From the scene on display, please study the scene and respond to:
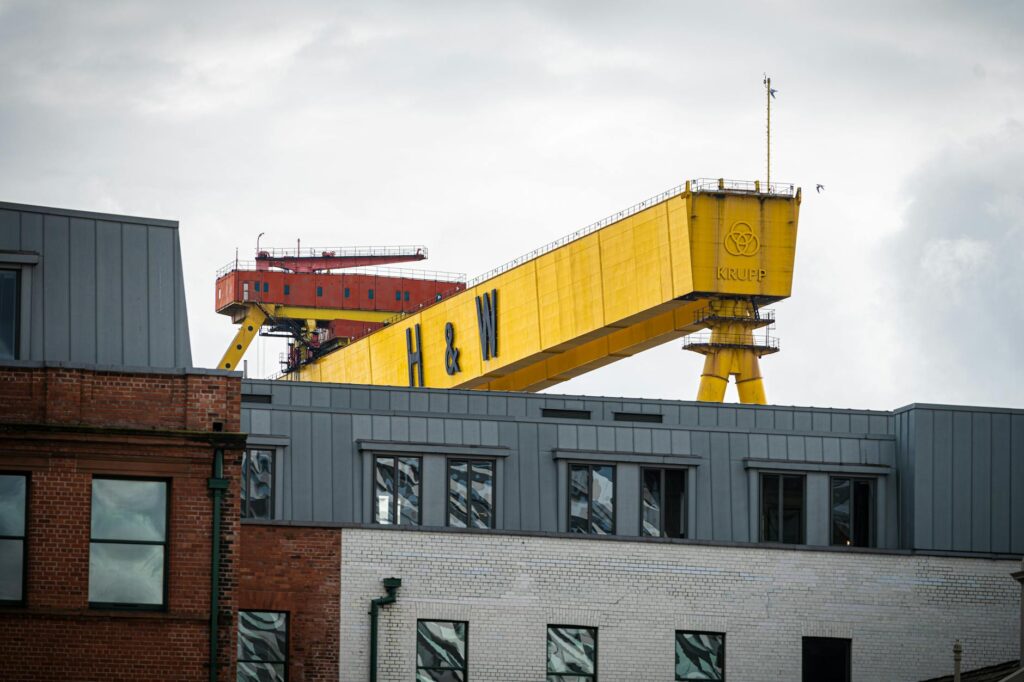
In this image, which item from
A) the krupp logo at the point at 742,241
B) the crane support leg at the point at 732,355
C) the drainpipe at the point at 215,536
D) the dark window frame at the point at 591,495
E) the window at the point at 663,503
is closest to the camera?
the drainpipe at the point at 215,536

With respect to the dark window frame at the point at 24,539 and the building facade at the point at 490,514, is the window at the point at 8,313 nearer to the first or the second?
the building facade at the point at 490,514

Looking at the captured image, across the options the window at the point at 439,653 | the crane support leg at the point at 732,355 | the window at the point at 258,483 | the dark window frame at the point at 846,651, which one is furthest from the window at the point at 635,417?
the crane support leg at the point at 732,355

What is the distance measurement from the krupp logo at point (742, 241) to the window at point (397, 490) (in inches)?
990

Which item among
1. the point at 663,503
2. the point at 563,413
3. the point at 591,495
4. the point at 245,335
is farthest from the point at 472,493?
the point at 245,335

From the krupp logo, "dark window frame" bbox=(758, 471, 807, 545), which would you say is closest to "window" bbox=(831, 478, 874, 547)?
"dark window frame" bbox=(758, 471, 807, 545)

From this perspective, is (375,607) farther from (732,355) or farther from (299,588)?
(732,355)

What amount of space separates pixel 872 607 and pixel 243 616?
39.3 ft

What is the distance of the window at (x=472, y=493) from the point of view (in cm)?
4031

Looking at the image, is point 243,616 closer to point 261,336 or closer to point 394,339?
point 394,339

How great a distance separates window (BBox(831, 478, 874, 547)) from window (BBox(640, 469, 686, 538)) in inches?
122

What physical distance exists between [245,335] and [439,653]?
72.2 metres

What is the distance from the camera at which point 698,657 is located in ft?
132

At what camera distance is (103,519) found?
32.8 m

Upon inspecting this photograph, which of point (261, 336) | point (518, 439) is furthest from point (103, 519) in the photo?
point (261, 336)
